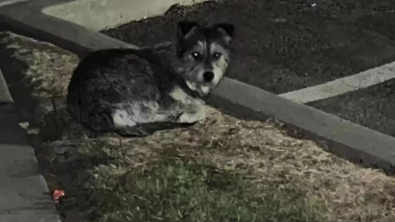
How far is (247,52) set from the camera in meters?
6.93

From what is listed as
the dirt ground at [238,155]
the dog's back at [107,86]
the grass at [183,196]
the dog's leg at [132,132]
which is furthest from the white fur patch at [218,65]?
the grass at [183,196]

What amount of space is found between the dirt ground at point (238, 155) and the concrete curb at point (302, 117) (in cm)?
9

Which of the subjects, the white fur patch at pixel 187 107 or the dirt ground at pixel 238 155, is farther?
the white fur patch at pixel 187 107

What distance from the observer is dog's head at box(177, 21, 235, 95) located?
514cm

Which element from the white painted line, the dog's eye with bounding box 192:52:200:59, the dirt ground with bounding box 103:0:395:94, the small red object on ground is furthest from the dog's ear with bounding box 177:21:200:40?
the small red object on ground

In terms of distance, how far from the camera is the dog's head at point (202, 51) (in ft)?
16.9

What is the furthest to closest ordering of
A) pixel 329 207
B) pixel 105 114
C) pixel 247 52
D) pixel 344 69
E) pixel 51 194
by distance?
pixel 247 52
pixel 344 69
pixel 105 114
pixel 51 194
pixel 329 207

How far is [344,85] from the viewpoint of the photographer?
6066 millimetres

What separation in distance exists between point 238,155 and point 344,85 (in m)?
1.61

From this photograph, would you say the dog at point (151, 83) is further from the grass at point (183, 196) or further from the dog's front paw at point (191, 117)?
the grass at point (183, 196)

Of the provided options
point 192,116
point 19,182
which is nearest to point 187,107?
point 192,116

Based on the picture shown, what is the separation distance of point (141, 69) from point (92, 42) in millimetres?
1347

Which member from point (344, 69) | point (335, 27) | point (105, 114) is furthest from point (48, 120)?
point (335, 27)

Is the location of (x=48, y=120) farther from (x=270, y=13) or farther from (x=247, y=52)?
(x=270, y=13)
